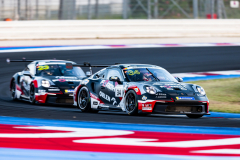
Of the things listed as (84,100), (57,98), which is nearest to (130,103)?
(84,100)

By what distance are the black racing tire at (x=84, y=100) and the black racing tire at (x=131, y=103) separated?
4.22 feet

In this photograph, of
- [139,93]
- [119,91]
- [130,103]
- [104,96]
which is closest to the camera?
[139,93]

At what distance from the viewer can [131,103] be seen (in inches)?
345

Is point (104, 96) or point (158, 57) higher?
point (158, 57)

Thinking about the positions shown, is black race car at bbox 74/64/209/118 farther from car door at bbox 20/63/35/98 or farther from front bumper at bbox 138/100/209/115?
car door at bbox 20/63/35/98

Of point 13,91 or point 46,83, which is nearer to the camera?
point 46,83

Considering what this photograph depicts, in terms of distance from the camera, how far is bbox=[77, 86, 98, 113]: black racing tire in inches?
391

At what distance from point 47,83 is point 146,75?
10.7 feet

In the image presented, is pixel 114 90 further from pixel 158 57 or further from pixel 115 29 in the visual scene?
pixel 115 29

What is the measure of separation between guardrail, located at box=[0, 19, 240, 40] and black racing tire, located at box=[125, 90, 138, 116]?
39.9 feet

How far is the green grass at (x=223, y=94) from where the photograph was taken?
33.0ft

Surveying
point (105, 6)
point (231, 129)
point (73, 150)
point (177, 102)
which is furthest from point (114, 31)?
point (73, 150)

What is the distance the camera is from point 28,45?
19953 mm

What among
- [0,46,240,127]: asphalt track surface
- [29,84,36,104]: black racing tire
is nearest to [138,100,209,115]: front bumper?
[29,84,36,104]: black racing tire
